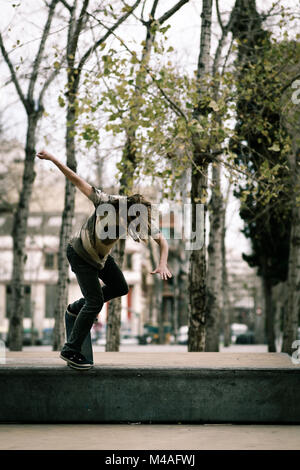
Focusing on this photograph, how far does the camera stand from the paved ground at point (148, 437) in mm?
A: 5223

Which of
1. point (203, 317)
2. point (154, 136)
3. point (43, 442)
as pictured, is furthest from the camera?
point (203, 317)

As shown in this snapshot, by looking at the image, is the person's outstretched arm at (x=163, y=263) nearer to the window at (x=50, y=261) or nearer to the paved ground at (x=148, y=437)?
the paved ground at (x=148, y=437)

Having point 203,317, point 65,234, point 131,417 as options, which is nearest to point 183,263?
point 65,234

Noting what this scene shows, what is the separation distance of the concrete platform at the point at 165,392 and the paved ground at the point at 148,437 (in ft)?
0.38

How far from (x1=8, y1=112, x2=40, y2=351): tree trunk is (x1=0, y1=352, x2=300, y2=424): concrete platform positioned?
12.3 m

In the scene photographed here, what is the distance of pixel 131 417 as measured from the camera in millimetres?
6469

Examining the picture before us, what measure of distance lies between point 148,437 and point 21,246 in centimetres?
1472

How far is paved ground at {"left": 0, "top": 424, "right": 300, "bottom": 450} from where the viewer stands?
5.22 m

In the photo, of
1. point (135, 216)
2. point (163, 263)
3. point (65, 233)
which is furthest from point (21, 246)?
point (163, 263)

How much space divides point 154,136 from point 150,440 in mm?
6881

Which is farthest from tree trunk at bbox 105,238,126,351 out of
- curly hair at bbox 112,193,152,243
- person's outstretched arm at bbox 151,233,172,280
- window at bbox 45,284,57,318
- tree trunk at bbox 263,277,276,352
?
window at bbox 45,284,57,318

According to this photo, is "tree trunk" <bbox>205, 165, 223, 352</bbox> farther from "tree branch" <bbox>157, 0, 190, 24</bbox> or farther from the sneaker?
the sneaker

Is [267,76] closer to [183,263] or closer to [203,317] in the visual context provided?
[203,317]
